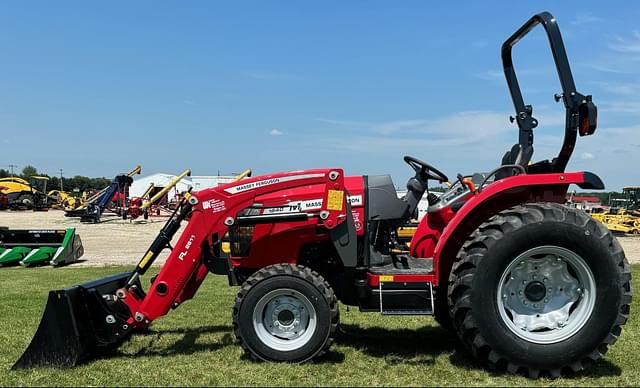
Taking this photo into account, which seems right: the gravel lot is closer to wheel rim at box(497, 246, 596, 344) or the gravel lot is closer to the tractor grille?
the tractor grille

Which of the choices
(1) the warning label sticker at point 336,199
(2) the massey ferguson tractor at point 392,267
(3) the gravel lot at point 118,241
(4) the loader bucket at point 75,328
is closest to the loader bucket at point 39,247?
(3) the gravel lot at point 118,241

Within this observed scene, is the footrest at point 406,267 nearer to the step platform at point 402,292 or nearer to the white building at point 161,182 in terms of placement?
the step platform at point 402,292

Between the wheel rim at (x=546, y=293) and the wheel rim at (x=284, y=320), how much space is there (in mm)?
1579

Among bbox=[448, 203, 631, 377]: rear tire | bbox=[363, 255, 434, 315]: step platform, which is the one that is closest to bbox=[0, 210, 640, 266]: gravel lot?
bbox=[363, 255, 434, 315]: step platform

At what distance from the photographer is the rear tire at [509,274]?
13.5ft

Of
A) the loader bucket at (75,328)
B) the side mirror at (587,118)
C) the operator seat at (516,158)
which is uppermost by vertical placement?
the side mirror at (587,118)

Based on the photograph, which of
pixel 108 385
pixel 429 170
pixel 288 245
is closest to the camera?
pixel 108 385

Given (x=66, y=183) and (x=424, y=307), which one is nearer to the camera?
(x=424, y=307)

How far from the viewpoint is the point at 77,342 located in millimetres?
4395

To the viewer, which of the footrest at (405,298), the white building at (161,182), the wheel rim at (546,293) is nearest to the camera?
the wheel rim at (546,293)

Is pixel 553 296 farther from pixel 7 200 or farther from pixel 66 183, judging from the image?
pixel 66 183

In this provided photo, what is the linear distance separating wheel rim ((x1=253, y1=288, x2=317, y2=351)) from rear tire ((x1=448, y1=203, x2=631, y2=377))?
119 cm

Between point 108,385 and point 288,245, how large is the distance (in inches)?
75.3

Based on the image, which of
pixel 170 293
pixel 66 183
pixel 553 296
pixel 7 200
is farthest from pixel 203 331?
pixel 66 183
